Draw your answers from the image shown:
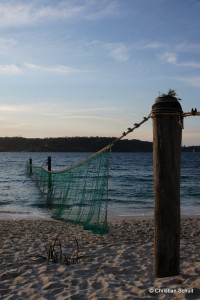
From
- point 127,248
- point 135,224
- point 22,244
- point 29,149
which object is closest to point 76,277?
point 127,248

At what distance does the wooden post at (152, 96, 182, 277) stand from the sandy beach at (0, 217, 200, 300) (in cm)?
52

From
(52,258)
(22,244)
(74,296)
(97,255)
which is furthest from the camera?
(22,244)

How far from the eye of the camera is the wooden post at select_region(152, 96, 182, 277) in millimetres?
4141

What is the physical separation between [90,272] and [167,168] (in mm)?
1806

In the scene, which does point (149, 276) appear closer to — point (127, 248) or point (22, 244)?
point (127, 248)

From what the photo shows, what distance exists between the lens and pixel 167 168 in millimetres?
4152

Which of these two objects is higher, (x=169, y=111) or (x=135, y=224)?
(x=169, y=111)

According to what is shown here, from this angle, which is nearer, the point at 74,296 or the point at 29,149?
the point at 74,296

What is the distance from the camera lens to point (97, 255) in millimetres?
6176

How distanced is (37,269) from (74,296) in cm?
132

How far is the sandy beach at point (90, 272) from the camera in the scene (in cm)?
407

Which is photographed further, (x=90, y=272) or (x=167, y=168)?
(x=90, y=272)

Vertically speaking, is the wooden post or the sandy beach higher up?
the wooden post

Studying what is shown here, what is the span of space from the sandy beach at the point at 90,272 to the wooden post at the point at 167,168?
522 mm
